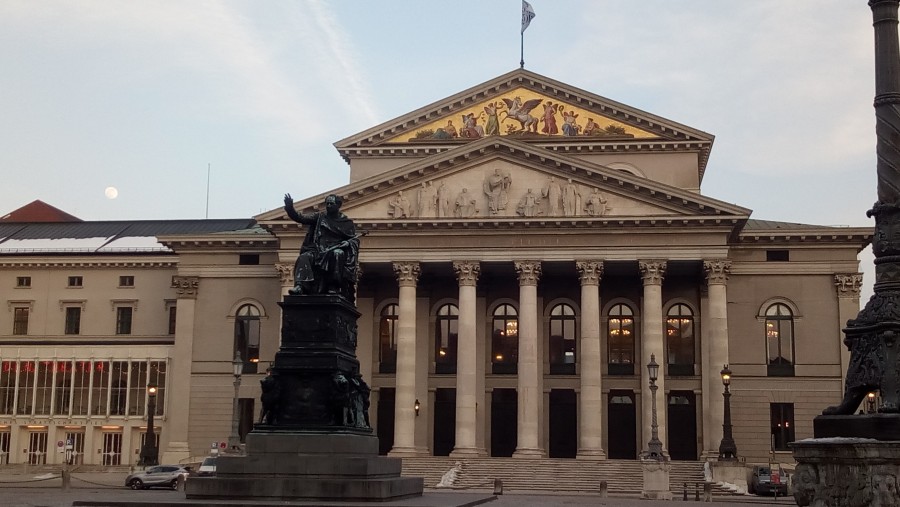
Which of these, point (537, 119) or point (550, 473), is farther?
point (537, 119)

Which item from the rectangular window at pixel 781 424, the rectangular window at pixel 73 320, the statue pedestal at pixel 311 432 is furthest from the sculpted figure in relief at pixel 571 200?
the statue pedestal at pixel 311 432

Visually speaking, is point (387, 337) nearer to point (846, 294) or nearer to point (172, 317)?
point (172, 317)

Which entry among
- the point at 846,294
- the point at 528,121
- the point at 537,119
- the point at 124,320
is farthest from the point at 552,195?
the point at 124,320

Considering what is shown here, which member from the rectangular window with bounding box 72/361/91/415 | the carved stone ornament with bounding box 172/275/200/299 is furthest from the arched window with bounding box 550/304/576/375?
the rectangular window with bounding box 72/361/91/415

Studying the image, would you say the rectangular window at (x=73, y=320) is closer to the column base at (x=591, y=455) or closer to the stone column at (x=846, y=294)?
the column base at (x=591, y=455)

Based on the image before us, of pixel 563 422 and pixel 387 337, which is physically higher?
pixel 387 337

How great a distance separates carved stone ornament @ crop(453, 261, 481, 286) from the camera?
6069 cm

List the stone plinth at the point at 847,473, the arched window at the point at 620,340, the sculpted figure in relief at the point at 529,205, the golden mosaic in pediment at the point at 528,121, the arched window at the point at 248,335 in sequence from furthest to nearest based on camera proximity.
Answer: the golden mosaic in pediment at the point at 528,121
the arched window at the point at 248,335
the arched window at the point at 620,340
the sculpted figure in relief at the point at 529,205
the stone plinth at the point at 847,473

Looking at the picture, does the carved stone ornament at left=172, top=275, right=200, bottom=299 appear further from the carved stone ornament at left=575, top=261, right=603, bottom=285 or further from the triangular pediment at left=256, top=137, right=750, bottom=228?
the carved stone ornament at left=575, top=261, right=603, bottom=285

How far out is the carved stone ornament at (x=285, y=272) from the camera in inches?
2463

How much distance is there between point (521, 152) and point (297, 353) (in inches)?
1551

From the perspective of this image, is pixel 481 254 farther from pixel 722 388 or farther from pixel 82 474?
pixel 82 474

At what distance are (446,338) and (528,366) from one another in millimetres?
8365

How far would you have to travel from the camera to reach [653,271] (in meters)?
59.5
